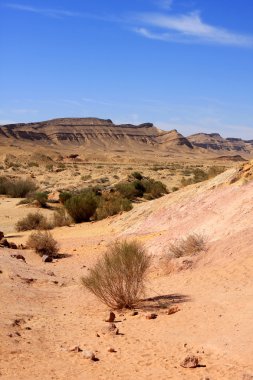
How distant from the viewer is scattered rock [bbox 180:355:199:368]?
7.01 metres

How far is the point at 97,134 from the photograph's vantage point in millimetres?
149125

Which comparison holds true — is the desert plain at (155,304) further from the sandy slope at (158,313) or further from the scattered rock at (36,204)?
the scattered rock at (36,204)

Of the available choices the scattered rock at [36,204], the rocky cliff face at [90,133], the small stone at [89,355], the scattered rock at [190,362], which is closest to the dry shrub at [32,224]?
the scattered rock at [36,204]

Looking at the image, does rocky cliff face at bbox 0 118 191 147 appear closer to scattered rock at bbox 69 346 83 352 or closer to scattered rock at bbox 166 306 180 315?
scattered rock at bbox 166 306 180 315

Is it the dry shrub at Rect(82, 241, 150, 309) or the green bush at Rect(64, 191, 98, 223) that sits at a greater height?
the green bush at Rect(64, 191, 98, 223)

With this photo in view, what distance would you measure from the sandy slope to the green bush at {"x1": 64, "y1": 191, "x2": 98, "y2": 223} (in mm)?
6586

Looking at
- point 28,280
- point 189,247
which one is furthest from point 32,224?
point 189,247

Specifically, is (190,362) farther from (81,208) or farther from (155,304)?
(81,208)

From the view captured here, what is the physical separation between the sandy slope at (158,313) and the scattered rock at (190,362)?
0.30 feet

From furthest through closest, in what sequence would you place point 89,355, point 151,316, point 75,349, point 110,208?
point 110,208, point 151,316, point 75,349, point 89,355

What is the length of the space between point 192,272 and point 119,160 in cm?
7543

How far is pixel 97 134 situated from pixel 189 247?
137 m

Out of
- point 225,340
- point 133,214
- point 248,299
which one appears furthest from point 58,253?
point 225,340

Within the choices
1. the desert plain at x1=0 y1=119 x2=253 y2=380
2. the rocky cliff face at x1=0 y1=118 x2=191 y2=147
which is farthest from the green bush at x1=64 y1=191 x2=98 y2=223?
the rocky cliff face at x1=0 y1=118 x2=191 y2=147
